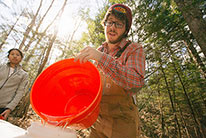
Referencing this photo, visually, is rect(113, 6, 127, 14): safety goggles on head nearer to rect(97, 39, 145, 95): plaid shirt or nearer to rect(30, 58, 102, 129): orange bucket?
rect(97, 39, 145, 95): plaid shirt

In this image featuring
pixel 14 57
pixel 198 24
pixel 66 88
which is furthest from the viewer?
pixel 198 24

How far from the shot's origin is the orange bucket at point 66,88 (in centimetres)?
97

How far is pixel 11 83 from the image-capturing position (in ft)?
8.50

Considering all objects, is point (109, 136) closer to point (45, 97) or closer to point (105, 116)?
point (105, 116)

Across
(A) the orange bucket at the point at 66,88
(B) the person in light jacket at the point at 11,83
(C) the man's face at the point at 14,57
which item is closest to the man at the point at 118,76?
(A) the orange bucket at the point at 66,88

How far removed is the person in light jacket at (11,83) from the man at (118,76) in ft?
7.42

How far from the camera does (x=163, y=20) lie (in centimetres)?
412

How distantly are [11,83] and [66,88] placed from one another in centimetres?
223

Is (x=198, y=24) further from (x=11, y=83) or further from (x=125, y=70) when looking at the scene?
(x=11, y=83)

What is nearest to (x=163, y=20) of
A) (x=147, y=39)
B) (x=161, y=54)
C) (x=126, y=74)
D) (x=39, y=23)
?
(x=147, y=39)

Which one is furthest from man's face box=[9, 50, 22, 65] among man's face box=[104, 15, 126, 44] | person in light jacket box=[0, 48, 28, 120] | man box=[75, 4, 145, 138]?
man's face box=[104, 15, 126, 44]

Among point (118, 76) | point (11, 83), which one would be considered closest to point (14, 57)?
point (11, 83)

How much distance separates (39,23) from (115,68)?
519 inches

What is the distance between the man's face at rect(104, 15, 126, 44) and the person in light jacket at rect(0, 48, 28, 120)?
2623 millimetres
